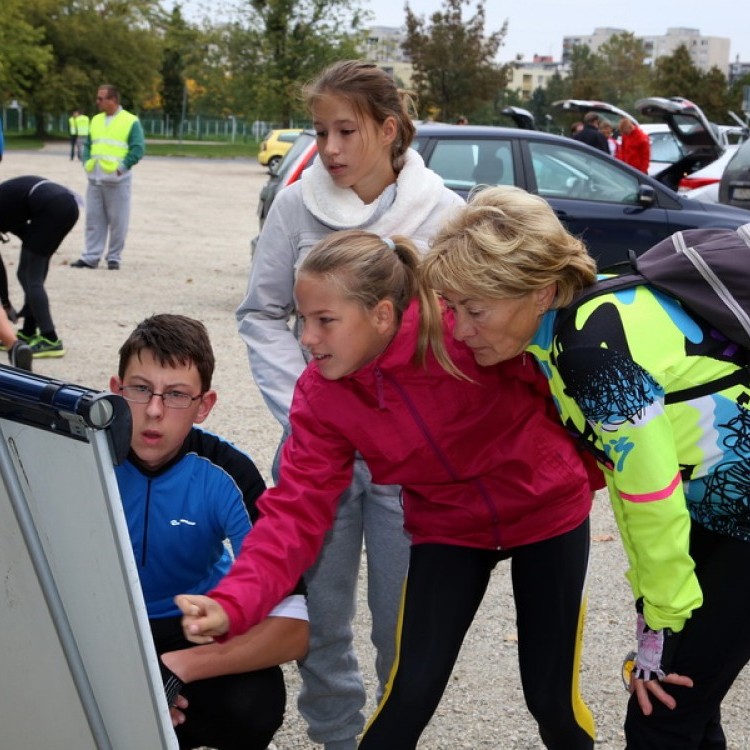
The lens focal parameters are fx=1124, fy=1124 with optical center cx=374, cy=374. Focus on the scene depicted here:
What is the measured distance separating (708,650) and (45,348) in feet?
21.1

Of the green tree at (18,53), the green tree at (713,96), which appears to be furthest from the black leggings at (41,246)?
the green tree at (713,96)

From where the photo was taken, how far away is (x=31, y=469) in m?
1.59

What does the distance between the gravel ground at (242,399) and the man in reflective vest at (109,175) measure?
32 centimetres

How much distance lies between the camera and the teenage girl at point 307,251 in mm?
2900

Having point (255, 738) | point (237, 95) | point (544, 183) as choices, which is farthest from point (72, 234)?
point (237, 95)

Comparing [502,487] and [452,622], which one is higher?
[502,487]

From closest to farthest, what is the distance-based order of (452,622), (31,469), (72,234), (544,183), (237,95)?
1. (31,469)
2. (452,622)
3. (544,183)
4. (72,234)
5. (237,95)

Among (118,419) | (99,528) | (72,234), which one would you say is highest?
(118,419)

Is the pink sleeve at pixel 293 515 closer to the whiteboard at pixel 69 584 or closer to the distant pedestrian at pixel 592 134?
the whiteboard at pixel 69 584

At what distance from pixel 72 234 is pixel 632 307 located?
47.3ft

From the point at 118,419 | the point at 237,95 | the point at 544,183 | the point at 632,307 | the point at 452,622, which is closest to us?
the point at 118,419

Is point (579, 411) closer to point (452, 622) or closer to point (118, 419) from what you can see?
point (452, 622)

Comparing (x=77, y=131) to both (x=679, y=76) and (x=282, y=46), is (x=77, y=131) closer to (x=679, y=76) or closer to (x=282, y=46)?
(x=282, y=46)

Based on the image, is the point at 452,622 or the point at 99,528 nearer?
the point at 99,528
